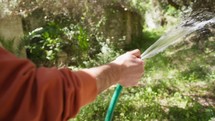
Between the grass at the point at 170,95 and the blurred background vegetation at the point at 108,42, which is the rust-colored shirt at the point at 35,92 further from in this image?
the blurred background vegetation at the point at 108,42

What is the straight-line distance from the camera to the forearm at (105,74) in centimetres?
112

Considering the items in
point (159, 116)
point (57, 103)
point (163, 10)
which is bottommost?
point (159, 116)

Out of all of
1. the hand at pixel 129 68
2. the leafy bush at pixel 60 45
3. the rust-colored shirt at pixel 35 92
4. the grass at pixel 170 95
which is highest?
the rust-colored shirt at pixel 35 92

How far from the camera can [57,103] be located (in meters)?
0.91

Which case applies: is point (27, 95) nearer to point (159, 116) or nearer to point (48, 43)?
point (159, 116)

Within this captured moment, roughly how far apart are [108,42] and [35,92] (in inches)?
207

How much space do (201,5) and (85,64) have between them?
212cm

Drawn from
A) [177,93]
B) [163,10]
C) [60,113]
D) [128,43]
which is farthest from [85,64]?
[60,113]

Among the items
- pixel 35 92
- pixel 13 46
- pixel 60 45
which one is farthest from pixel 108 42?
pixel 35 92

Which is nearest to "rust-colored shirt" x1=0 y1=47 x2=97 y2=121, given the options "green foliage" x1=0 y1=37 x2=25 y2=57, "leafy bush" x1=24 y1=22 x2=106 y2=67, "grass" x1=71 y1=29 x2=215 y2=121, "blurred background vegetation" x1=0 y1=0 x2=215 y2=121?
"grass" x1=71 y1=29 x2=215 y2=121

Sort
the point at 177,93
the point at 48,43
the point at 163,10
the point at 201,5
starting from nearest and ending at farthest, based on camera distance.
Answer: the point at 177,93 → the point at 201,5 → the point at 48,43 → the point at 163,10

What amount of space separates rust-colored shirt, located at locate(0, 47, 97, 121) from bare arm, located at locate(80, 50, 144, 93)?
0.14 m

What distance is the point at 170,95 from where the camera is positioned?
13.3 feet

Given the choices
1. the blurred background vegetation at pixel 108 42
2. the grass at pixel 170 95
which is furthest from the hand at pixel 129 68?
the blurred background vegetation at pixel 108 42
